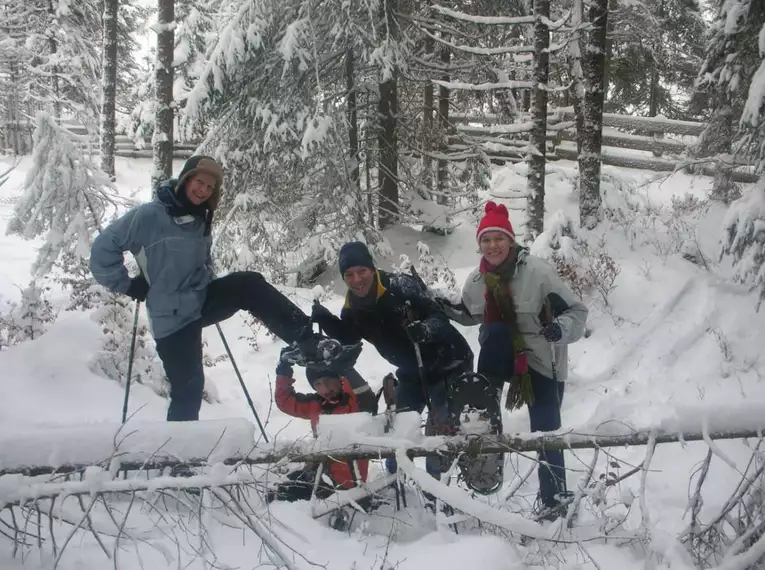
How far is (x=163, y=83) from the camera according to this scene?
934cm

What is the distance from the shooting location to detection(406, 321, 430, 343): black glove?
11.8ft

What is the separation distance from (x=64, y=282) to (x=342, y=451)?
5395 mm

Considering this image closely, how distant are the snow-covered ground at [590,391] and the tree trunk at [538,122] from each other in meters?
0.81

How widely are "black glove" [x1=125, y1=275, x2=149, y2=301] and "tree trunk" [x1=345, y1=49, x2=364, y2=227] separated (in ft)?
17.8

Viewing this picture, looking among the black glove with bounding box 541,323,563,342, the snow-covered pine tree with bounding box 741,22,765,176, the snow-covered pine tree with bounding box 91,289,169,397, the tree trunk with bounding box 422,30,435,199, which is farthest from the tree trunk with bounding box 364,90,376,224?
the black glove with bounding box 541,323,563,342

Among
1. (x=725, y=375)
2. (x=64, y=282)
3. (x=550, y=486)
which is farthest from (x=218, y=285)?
(x=725, y=375)

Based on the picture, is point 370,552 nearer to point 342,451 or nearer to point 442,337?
point 342,451

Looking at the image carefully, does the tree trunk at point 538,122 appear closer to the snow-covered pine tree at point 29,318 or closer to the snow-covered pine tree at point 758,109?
the snow-covered pine tree at point 758,109

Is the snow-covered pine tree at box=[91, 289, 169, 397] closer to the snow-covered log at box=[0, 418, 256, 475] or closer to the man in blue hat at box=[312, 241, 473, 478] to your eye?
the man in blue hat at box=[312, 241, 473, 478]

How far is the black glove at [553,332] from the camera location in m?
3.41

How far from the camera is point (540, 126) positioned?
8.40 meters

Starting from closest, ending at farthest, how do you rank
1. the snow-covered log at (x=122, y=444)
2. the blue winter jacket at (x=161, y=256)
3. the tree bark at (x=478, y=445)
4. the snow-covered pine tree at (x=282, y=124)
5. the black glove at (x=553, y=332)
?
the snow-covered log at (x=122, y=444), the tree bark at (x=478, y=445), the black glove at (x=553, y=332), the blue winter jacket at (x=161, y=256), the snow-covered pine tree at (x=282, y=124)

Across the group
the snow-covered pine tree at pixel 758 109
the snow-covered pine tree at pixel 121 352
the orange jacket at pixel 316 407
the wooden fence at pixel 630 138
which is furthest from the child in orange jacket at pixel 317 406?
the wooden fence at pixel 630 138

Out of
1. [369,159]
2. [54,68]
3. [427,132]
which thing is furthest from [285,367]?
[54,68]
